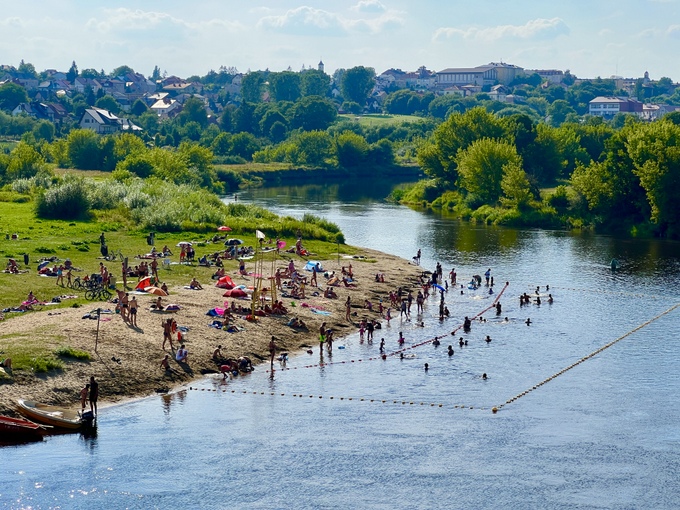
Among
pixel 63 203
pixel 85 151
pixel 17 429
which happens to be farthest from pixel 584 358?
pixel 85 151

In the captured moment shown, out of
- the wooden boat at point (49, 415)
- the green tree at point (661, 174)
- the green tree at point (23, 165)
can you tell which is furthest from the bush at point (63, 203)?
the green tree at point (661, 174)

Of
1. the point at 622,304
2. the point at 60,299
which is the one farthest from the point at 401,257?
the point at 60,299

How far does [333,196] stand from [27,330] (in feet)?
398

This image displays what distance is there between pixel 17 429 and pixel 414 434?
1932 centimetres

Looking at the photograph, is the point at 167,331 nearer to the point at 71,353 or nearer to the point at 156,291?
the point at 71,353

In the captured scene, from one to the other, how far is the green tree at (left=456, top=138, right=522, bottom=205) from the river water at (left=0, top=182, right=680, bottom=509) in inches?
2860

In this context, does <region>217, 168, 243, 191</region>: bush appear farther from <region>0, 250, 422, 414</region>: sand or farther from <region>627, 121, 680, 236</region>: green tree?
<region>0, 250, 422, 414</region>: sand

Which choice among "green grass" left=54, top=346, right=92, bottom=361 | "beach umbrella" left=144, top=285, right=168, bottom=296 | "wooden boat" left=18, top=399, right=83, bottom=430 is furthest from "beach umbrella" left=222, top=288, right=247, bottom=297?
"wooden boat" left=18, top=399, right=83, bottom=430

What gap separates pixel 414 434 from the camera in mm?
51594

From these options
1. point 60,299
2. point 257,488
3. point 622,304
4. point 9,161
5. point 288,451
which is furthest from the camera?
point 9,161

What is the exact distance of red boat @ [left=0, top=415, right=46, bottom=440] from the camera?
48375 millimetres

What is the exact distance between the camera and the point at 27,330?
59250 mm

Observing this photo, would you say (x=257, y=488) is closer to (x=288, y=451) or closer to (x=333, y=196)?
(x=288, y=451)

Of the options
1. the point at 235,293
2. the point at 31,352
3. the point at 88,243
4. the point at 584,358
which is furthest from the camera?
the point at 88,243
